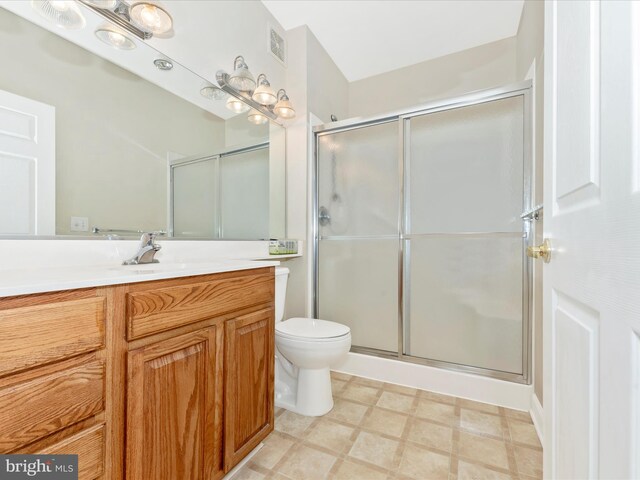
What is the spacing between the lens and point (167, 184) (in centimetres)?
144

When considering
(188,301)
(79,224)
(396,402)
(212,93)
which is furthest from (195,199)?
(396,402)

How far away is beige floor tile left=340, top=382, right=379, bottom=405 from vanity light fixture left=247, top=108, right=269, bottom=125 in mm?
1922

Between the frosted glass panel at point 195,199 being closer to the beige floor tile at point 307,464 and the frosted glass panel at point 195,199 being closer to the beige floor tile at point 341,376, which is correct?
the beige floor tile at point 307,464

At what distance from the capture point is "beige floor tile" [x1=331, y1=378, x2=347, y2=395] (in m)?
1.94

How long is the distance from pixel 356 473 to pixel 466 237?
1.47 meters

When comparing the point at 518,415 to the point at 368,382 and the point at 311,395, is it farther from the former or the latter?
the point at 311,395

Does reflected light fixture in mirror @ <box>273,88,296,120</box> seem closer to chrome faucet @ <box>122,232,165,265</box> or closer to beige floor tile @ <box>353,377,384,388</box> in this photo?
chrome faucet @ <box>122,232,165,265</box>

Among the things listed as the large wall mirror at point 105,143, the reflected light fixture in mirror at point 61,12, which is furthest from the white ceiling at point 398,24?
the reflected light fixture in mirror at point 61,12

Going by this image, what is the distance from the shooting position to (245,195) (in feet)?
6.35

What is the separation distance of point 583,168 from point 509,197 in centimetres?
143

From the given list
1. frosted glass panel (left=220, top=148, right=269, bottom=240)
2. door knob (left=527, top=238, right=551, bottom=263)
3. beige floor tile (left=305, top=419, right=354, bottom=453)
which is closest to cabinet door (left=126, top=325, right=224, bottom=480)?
beige floor tile (left=305, top=419, right=354, bottom=453)

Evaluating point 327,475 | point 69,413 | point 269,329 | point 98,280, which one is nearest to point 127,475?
point 69,413

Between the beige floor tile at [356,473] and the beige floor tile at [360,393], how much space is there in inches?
21.1

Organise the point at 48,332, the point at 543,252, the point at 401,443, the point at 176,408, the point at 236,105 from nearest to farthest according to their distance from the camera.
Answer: the point at 48,332 → the point at 543,252 → the point at 176,408 → the point at 401,443 → the point at 236,105
